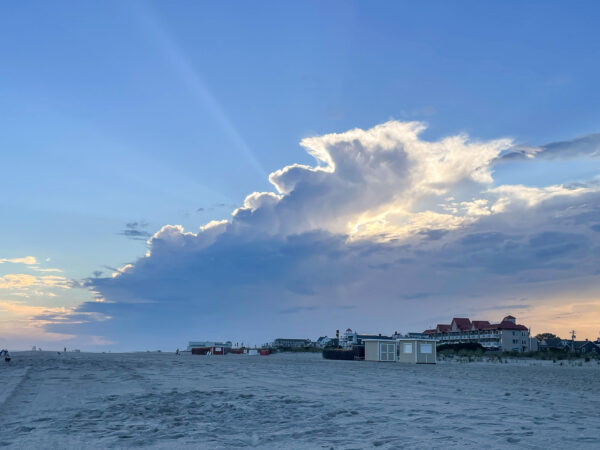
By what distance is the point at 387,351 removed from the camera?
72.9 m

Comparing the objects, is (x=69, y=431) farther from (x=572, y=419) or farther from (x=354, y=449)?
(x=572, y=419)

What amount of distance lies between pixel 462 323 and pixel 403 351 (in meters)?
90.8

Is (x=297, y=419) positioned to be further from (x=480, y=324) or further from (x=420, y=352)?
(x=480, y=324)

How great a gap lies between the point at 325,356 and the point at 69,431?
7651 cm

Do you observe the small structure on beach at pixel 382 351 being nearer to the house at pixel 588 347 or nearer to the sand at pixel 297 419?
the sand at pixel 297 419

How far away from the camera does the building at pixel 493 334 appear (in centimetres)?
13288

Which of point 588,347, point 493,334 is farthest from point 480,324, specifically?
point 588,347

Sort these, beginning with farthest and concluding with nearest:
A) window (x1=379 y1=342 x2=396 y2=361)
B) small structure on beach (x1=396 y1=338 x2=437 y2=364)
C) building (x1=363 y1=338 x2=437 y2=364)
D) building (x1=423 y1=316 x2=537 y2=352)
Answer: building (x1=423 y1=316 x2=537 y2=352), window (x1=379 y1=342 x2=396 y2=361), building (x1=363 y1=338 x2=437 y2=364), small structure on beach (x1=396 y1=338 x2=437 y2=364)

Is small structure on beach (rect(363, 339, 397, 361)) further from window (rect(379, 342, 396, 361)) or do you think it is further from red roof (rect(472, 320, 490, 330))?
red roof (rect(472, 320, 490, 330))

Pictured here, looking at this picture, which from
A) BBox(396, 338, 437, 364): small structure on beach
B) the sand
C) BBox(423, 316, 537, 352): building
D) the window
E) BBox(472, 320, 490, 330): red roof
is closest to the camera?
the sand

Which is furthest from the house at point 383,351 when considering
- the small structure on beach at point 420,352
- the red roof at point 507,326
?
the red roof at point 507,326

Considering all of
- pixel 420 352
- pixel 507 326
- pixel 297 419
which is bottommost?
pixel 297 419

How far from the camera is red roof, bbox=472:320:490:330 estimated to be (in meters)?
142

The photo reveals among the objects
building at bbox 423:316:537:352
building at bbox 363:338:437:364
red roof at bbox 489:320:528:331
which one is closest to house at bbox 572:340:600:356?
building at bbox 423:316:537:352
